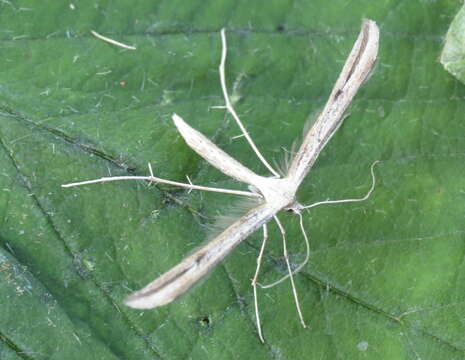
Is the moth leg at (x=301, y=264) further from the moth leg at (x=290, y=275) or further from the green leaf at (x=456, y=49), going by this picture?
the green leaf at (x=456, y=49)

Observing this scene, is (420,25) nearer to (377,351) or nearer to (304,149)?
(304,149)

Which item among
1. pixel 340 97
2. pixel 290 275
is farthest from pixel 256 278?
pixel 340 97

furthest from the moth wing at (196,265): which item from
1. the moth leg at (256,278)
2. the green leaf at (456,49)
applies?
the green leaf at (456,49)

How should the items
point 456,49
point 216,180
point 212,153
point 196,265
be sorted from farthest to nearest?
point 456,49
point 216,180
point 212,153
point 196,265

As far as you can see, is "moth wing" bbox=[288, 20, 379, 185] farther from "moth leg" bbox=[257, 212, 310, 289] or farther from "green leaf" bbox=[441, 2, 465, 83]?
"green leaf" bbox=[441, 2, 465, 83]

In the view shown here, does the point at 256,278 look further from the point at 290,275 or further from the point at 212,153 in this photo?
the point at 212,153

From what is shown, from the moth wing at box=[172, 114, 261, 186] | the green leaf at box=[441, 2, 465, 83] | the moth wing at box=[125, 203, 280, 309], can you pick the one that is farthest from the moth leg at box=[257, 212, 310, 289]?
the green leaf at box=[441, 2, 465, 83]
